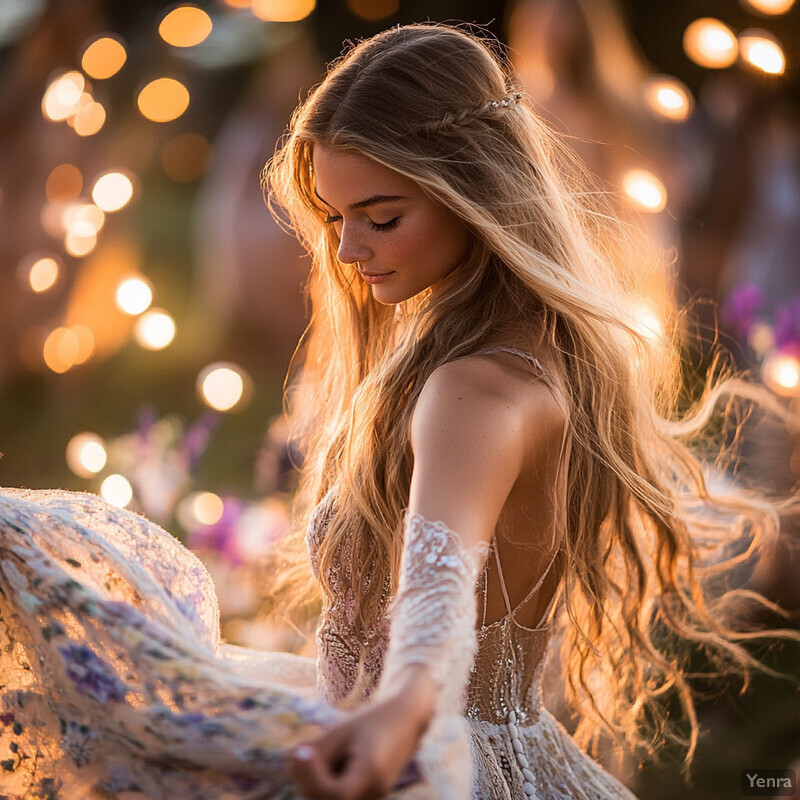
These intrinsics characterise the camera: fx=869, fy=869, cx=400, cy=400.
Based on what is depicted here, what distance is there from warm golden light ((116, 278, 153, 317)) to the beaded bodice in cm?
141

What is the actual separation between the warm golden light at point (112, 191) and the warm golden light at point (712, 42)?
1.52 meters

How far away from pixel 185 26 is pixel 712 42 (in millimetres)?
1403

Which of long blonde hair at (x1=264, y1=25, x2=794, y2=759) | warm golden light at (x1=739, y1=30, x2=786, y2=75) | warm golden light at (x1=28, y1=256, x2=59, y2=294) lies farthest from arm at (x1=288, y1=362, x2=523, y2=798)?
warm golden light at (x1=28, y1=256, x2=59, y2=294)

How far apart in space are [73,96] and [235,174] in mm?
704

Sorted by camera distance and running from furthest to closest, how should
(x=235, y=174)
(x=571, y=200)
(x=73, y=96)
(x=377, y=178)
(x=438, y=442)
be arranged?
(x=235, y=174), (x=73, y=96), (x=571, y=200), (x=377, y=178), (x=438, y=442)

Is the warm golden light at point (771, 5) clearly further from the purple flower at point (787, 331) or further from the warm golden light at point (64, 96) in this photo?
the warm golden light at point (64, 96)

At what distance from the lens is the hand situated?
1.84ft

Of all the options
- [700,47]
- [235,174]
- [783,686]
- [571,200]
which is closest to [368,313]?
[571,200]

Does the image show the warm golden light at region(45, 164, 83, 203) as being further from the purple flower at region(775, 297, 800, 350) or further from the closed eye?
the purple flower at region(775, 297, 800, 350)

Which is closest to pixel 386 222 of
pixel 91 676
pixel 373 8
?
pixel 91 676

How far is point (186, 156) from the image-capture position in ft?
9.89

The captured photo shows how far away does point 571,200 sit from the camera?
1229 millimetres

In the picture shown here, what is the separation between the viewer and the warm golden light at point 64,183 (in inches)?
104

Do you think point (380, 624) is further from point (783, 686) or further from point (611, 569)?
point (783, 686)
